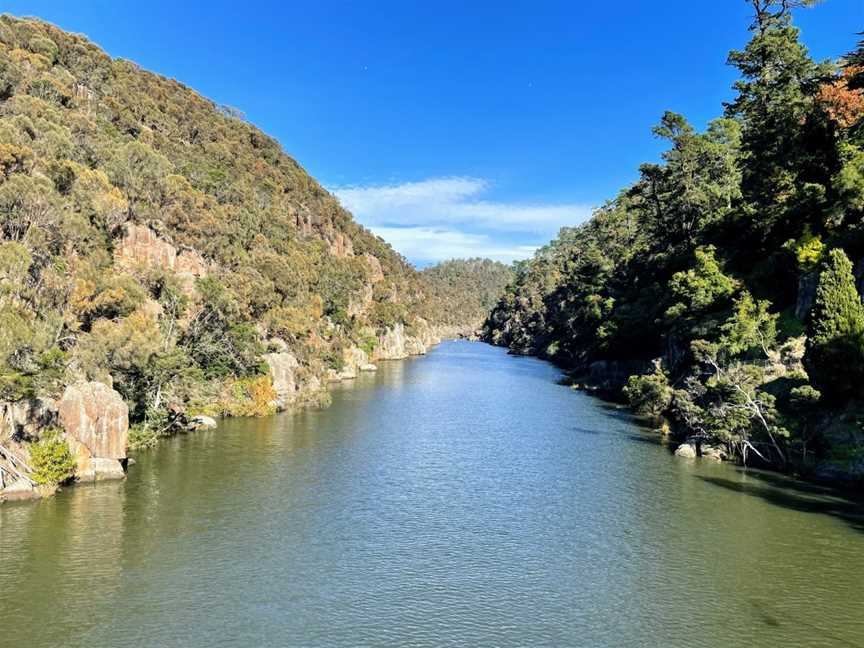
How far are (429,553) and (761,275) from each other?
1837 inches

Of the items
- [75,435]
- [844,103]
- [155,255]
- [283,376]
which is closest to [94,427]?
[75,435]

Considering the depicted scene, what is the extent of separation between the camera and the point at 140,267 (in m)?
59.3

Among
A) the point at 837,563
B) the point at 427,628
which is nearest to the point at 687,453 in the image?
the point at 837,563

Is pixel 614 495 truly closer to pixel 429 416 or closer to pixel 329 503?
pixel 329 503

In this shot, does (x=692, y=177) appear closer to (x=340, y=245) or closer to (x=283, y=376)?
(x=283, y=376)

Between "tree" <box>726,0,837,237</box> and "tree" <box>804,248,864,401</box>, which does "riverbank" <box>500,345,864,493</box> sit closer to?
"tree" <box>804,248,864,401</box>

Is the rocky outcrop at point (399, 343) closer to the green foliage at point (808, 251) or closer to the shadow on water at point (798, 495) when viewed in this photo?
the green foliage at point (808, 251)

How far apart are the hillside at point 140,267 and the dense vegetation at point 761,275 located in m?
40.5

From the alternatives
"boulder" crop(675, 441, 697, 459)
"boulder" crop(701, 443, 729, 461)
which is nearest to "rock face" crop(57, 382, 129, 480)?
"boulder" crop(675, 441, 697, 459)

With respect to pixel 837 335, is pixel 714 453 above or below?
below

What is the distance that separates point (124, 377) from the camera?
46625 mm

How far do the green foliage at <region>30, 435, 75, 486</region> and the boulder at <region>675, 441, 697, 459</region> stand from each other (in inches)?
1664

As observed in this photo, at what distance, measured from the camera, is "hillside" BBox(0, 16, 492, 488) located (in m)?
38.9

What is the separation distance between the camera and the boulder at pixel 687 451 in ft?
161
